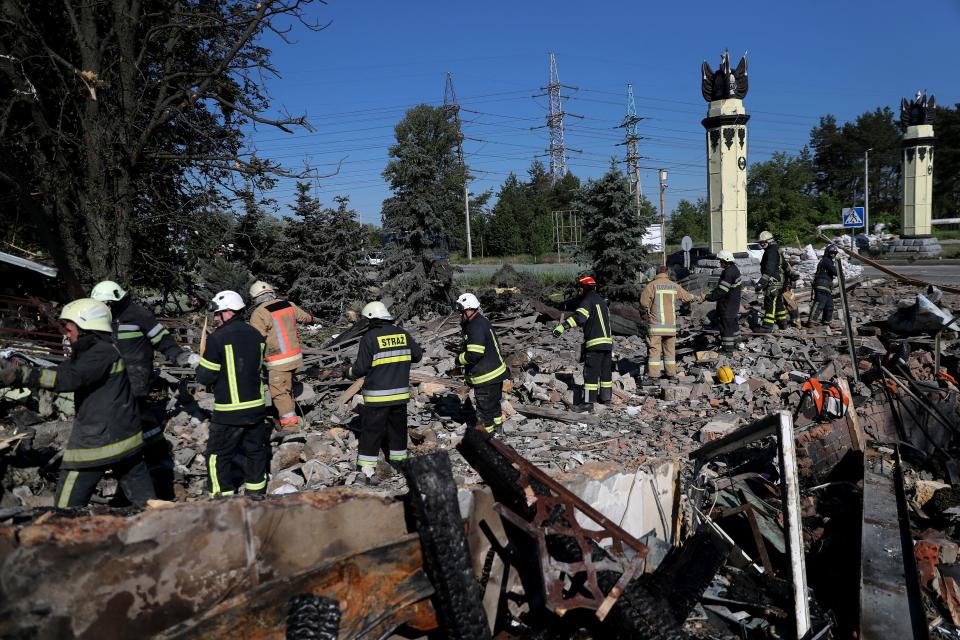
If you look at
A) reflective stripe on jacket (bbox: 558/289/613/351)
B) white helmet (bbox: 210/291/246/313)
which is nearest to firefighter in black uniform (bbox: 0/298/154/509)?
white helmet (bbox: 210/291/246/313)

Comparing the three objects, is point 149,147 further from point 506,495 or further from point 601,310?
point 506,495

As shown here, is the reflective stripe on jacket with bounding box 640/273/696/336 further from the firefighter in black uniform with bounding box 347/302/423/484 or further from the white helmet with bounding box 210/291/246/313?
the white helmet with bounding box 210/291/246/313

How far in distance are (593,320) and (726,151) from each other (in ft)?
43.4

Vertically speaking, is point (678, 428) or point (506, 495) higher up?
point (506, 495)

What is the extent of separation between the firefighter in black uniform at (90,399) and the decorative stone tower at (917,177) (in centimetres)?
3262

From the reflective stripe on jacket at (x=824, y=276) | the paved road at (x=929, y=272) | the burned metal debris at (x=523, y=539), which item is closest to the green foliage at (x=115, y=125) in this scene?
the burned metal debris at (x=523, y=539)

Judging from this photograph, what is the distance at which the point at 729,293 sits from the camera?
10.9m

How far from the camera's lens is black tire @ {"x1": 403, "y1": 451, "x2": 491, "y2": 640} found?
3215mm

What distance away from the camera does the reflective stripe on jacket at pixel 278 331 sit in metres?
7.24

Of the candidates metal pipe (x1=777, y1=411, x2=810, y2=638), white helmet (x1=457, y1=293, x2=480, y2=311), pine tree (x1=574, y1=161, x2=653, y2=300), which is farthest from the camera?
pine tree (x1=574, y1=161, x2=653, y2=300)

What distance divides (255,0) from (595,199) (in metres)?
9.27

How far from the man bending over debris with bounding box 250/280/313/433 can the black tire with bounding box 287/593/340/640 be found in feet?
15.0

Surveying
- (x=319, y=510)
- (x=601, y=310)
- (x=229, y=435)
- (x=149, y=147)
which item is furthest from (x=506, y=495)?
(x=149, y=147)

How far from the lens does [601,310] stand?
27.5ft
